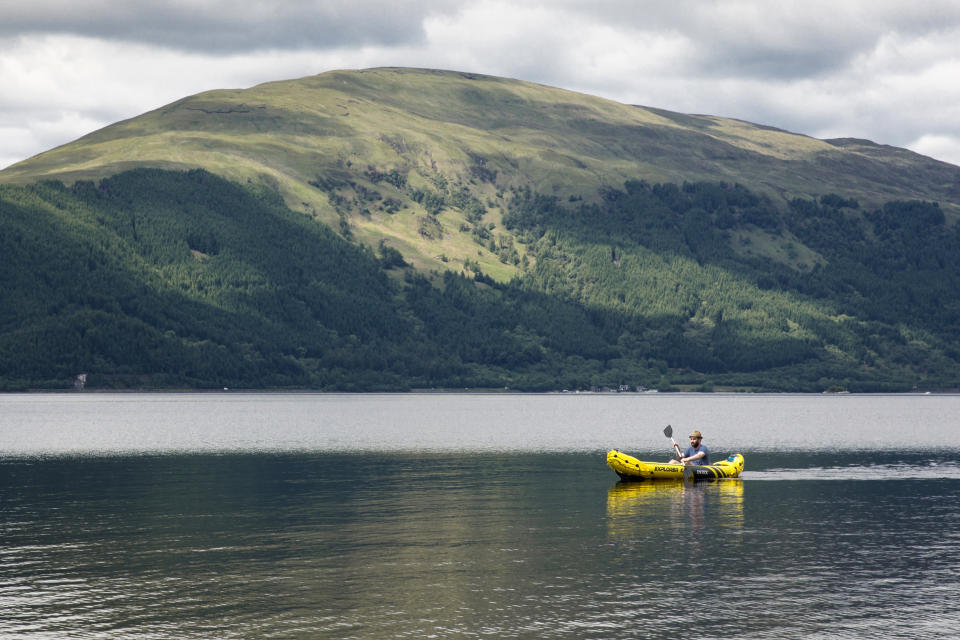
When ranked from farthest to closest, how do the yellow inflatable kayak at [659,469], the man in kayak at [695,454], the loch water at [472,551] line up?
the man in kayak at [695,454]
the yellow inflatable kayak at [659,469]
the loch water at [472,551]

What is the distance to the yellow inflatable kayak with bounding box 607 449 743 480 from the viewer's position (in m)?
87.8

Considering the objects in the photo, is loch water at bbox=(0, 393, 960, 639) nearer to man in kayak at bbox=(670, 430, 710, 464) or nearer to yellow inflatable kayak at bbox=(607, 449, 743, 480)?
yellow inflatable kayak at bbox=(607, 449, 743, 480)

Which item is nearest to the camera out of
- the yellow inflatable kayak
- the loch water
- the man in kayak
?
the loch water

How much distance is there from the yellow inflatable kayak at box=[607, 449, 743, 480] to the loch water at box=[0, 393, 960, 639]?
1.34 metres

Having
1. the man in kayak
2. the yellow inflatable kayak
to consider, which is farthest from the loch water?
the man in kayak

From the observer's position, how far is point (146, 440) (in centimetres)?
15162

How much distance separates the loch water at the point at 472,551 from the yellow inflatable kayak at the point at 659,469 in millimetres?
1342

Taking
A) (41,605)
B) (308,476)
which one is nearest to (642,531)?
(41,605)

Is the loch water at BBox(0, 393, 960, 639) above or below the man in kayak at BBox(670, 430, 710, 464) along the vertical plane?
below

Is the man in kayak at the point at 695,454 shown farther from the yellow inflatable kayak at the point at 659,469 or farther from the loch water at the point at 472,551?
the loch water at the point at 472,551

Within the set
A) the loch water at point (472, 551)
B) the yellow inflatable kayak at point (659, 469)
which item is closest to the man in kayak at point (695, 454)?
the yellow inflatable kayak at point (659, 469)

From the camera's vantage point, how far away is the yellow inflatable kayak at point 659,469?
288 feet

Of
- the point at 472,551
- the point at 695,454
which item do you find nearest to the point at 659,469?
the point at 695,454

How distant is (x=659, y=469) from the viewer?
88.8 m
